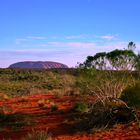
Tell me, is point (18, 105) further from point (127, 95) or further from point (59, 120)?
point (127, 95)

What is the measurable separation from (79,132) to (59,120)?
125 inches

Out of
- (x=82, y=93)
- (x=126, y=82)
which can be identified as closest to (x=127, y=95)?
(x=126, y=82)

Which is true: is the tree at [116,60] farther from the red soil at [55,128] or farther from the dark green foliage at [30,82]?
the dark green foliage at [30,82]

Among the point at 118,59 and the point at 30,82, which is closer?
the point at 118,59

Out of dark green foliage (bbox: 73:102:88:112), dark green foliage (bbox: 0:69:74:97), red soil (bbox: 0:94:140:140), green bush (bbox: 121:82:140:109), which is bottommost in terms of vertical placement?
red soil (bbox: 0:94:140:140)

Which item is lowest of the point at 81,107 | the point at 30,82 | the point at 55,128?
the point at 55,128

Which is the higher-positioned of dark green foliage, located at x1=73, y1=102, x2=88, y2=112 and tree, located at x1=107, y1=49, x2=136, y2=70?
tree, located at x1=107, y1=49, x2=136, y2=70

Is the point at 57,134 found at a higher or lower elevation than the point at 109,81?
lower

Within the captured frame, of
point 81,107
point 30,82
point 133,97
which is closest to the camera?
point 133,97

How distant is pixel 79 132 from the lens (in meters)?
16.0

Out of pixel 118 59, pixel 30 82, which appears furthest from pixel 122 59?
pixel 30 82

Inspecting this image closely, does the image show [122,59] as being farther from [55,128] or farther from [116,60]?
[55,128]

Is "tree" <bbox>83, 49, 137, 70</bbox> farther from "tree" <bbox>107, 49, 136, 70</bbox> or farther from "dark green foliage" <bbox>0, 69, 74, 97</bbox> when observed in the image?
"dark green foliage" <bbox>0, 69, 74, 97</bbox>

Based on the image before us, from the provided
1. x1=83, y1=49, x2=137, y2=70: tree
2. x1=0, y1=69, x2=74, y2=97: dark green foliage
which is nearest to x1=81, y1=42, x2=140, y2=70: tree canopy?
x1=83, y1=49, x2=137, y2=70: tree
